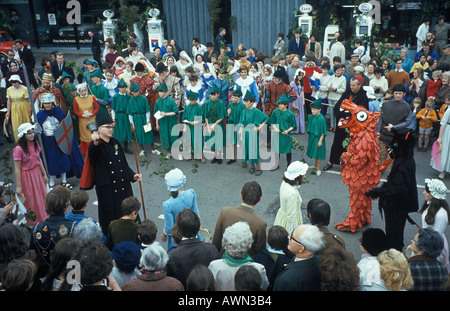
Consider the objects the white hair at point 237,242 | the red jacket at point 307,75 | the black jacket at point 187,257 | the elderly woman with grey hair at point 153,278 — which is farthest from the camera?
the red jacket at point 307,75

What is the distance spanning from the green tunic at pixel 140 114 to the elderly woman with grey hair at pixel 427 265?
6704mm

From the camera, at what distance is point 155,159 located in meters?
9.84

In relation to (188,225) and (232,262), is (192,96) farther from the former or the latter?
(232,262)

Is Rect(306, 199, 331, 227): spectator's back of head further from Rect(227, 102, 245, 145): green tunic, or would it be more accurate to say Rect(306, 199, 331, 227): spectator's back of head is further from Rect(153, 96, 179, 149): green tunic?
Rect(153, 96, 179, 149): green tunic

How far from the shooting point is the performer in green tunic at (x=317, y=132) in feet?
27.5

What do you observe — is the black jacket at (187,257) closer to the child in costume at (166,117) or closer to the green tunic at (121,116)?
the child in costume at (166,117)

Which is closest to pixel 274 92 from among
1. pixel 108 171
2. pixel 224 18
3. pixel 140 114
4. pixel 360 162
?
pixel 140 114

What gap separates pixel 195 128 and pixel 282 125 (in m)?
1.96

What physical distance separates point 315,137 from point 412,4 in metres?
11.4

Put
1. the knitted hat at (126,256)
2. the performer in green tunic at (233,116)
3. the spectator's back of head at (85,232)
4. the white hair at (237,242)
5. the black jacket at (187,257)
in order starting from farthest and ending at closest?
the performer in green tunic at (233,116), the spectator's back of head at (85,232), the black jacket at (187,257), the knitted hat at (126,256), the white hair at (237,242)

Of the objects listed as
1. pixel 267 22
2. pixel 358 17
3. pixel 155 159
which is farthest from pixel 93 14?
pixel 155 159

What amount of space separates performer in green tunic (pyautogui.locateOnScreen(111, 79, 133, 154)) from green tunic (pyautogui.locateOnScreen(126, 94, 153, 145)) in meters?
0.13

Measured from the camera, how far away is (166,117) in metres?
9.56

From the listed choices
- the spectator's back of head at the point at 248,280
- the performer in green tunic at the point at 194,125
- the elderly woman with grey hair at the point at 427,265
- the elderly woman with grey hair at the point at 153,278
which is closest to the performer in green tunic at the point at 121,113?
the performer in green tunic at the point at 194,125
